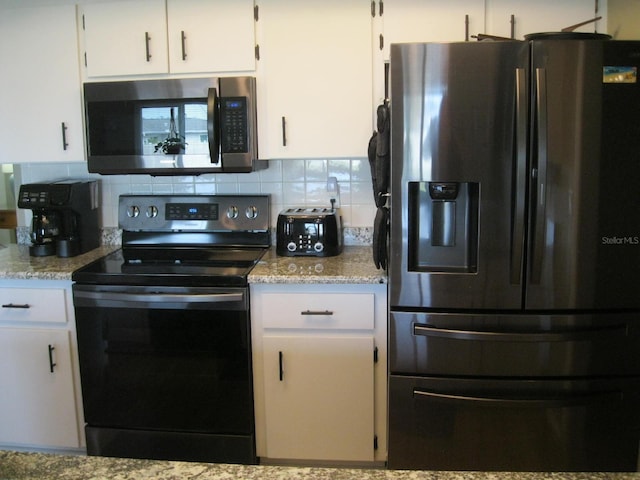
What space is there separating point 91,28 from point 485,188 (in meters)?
1.86

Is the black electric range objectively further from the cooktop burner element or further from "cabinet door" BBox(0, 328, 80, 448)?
the cooktop burner element

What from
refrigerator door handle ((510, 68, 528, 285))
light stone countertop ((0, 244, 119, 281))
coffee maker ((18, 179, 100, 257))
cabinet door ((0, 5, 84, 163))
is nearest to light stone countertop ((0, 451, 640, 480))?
refrigerator door handle ((510, 68, 528, 285))

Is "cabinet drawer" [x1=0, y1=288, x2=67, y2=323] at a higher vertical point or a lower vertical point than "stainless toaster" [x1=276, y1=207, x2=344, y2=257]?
→ lower

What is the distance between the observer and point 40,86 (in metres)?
2.60

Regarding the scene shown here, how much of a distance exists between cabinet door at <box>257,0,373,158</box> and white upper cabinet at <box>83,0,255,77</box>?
0.11 m

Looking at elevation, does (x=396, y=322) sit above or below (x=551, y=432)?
above

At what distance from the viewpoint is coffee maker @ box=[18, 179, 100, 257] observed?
257 centimetres

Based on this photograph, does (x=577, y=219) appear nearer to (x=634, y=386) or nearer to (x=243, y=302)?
(x=634, y=386)

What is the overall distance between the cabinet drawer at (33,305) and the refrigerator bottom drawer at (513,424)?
1.43m

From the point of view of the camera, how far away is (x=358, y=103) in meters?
2.43

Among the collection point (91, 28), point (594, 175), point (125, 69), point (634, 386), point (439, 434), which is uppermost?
point (91, 28)

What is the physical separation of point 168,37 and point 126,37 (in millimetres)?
194

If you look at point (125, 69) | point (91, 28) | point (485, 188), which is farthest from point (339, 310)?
point (91, 28)

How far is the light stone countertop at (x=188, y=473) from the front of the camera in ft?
2.79
